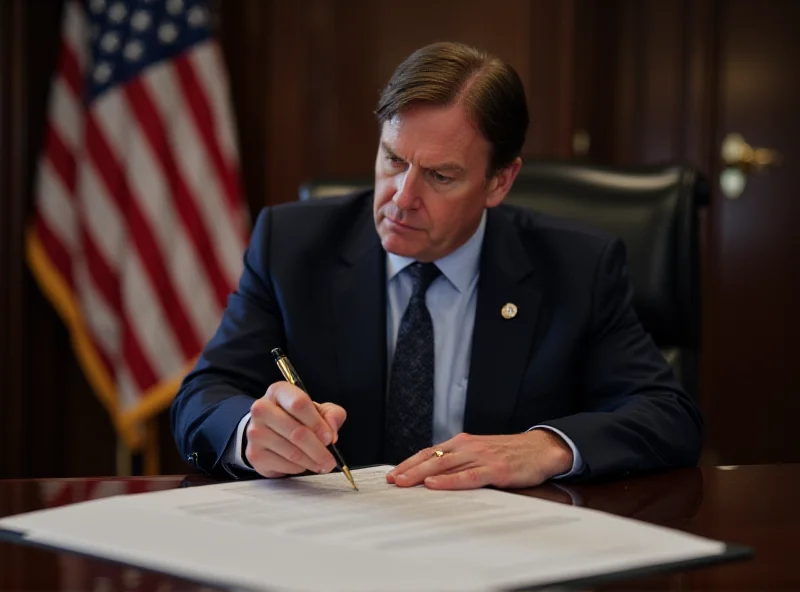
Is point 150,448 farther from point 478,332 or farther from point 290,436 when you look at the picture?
point 290,436

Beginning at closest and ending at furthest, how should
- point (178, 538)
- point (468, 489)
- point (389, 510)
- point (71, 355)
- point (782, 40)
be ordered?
1. point (178, 538)
2. point (389, 510)
3. point (468, 489)
4. point (71, 355)
5. point (782, 40)

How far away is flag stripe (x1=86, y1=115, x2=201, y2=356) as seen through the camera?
3632mm

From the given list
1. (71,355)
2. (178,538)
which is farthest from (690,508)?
(71,355)

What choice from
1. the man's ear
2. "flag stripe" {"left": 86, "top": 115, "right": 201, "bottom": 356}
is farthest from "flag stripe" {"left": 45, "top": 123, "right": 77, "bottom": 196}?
the man's ear

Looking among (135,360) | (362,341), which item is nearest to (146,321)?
(135,360)

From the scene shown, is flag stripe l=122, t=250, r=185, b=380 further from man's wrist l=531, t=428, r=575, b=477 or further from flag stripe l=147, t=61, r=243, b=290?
man's wrist l=531, t=428, r=575, b=477

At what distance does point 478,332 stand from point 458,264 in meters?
0.16

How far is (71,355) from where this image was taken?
3.92 metres

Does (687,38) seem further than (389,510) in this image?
Yes

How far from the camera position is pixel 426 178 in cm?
200

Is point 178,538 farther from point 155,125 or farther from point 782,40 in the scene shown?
point 782,40

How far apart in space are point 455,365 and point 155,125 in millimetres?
2008

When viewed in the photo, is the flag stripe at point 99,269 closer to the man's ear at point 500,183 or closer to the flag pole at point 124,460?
the flag pole at point 124,460

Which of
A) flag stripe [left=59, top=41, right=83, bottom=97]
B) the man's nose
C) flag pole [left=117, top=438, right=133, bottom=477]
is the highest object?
flag stripe [left=59, top=41, right=83, bottom=97]
